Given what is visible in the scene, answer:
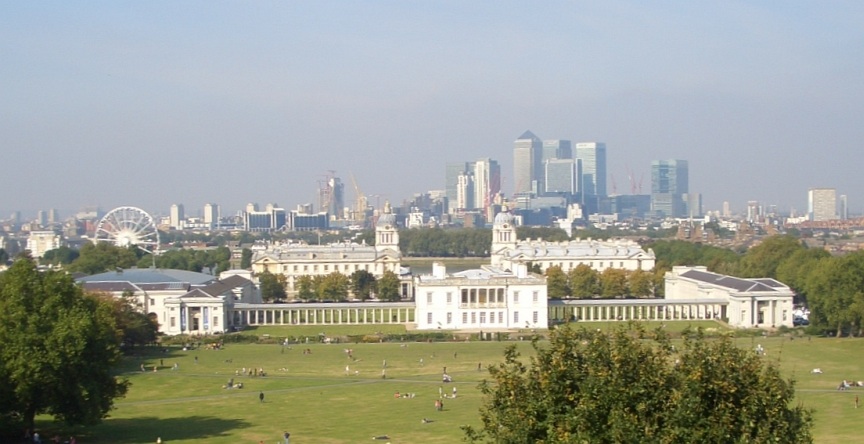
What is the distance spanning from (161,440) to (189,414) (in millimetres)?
6389

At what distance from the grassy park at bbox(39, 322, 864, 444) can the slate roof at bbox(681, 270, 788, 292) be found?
1257 centimetres

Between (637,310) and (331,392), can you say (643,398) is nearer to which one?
(331,392)

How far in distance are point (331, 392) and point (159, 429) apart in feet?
35.1

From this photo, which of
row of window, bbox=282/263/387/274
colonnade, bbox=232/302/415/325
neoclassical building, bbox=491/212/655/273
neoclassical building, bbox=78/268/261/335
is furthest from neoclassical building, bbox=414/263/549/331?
row of window, bbox=282/263/387/274

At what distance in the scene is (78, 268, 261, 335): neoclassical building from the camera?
86312 mm

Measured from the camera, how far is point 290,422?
42938 mm

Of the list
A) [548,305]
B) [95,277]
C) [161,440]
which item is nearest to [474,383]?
[161,440]

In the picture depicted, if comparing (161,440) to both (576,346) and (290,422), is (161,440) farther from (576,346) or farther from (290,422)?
(576,346)

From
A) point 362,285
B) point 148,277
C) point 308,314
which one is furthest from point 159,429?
point 362,285

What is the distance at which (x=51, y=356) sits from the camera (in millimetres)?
38500

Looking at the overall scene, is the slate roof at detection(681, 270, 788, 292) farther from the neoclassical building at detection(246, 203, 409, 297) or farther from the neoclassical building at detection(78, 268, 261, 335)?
the neoclassical building at detection(78, 268, 261, 335)

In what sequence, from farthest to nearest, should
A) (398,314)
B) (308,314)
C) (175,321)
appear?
(398,314)
(308,314)
(175,321)

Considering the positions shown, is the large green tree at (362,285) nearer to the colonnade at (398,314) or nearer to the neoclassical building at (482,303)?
the colonnade at (398,314)

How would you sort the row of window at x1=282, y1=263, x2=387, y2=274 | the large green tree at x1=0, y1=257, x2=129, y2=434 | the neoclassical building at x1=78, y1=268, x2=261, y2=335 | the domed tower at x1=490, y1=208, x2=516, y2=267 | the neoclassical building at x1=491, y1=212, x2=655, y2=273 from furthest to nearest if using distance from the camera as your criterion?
1. the domed tower at x1=490, y1=208, x2=516, y2=267
2. the row of window at x1=282, y1=263, x2=387, y2=274
3. the neoclassical building at x1=491, y1=212, x2=655, y2=273
4. the neoclassical building at x1=78, y1=268, x2=261, y2=335
5. the large green tree at x1=0, y1=257, x2=129, y2=434
